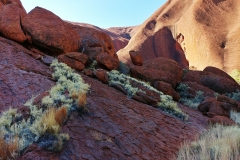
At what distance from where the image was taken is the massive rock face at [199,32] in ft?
88.6

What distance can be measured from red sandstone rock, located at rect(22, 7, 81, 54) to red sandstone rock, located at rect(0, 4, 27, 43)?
14.0 inches

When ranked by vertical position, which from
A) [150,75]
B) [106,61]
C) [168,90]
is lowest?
[106,61]

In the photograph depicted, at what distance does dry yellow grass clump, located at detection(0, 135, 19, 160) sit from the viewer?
2.96 metres

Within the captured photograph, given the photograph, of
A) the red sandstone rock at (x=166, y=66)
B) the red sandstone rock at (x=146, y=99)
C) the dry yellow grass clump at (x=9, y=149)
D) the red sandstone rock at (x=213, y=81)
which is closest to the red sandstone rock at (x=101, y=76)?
the red sandstone rock at (x=146, y=99)

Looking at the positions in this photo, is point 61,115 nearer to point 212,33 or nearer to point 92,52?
point 92,52

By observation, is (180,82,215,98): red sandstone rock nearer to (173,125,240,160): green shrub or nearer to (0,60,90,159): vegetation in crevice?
(173,125,240,160): green shrub

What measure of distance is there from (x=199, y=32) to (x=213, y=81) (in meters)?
16.6

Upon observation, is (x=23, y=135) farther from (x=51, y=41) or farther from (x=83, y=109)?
(x=51, y=41)

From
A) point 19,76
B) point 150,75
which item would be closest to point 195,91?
point 150,75

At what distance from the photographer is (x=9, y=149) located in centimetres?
304

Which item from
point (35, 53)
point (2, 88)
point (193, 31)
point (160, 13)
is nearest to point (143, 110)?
point (2, 88)

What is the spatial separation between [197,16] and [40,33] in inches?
1056

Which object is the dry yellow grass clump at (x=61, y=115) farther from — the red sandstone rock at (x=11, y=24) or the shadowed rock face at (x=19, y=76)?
the red sandstone rock at (x=11, y=24)

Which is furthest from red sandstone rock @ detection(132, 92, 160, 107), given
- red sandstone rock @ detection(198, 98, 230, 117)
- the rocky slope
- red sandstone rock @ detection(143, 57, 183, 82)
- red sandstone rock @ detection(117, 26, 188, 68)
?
red sandstone rock @ detection(117, 26, 188, 68)
